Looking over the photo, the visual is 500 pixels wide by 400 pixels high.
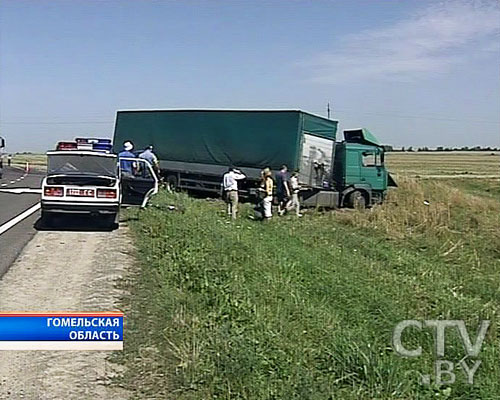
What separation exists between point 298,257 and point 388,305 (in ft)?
14.2

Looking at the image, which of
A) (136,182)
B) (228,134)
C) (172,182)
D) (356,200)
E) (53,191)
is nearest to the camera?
(53,191)

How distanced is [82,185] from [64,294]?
725 cm

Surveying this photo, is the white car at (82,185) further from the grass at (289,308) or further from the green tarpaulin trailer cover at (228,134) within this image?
the green tarpaulin trailer cover at (228,134)

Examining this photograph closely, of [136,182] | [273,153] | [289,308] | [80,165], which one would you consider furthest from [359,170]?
[289,308]

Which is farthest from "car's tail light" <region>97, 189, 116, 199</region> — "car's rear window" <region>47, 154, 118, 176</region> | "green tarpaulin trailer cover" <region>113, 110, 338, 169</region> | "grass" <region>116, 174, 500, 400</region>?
"green tarpaulin trailer cover" <region>113, 110, 338, 169</region>

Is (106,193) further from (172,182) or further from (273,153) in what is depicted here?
(172,182)

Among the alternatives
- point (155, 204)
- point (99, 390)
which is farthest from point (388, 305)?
point (155, 204)

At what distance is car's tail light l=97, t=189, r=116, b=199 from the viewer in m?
16.8

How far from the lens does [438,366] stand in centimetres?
746

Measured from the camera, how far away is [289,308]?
9.70 metres

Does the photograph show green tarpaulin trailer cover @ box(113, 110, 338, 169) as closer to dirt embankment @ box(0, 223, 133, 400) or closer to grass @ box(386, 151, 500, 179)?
dirt embankment @ box(0, 223, 133, 400)

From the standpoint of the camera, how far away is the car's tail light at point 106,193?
1675cm

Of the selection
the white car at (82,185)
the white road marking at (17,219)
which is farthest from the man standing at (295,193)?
the white car at (82,185)

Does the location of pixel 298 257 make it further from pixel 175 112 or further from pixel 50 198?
pixel 175 112
